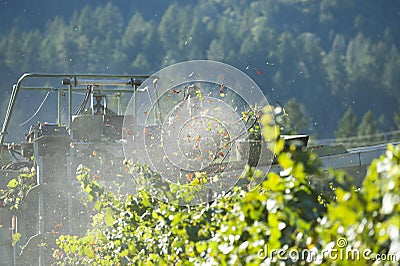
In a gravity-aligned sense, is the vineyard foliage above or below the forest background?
below

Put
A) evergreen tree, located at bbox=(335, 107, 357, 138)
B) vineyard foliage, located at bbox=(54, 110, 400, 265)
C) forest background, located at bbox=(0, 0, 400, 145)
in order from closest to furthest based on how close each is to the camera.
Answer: vineyard foliage, located at bbox=(54, 110, 400, 265) → evergreen tree, located at bbox=(335, 107, 357, 138) → forest background, located at bbox=(0, 0, 400, 145)

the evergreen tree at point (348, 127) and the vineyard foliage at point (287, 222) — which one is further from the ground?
the evergreen tree at point (348, 127)

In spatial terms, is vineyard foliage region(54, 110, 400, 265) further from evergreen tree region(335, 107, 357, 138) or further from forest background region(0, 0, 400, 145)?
evergreen tree region(335, 107, 357, 138)

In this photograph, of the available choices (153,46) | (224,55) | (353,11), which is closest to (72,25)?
(153,46)

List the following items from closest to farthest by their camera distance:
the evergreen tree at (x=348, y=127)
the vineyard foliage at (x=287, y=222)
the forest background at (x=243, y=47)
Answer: the vineyard foliage at (x=287, y=222), the evergreen tree at (x=348, y=127), the forest background at (x=243, y=47)

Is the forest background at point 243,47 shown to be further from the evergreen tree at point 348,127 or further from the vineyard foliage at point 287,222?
the vineyard foliage at point 287,222

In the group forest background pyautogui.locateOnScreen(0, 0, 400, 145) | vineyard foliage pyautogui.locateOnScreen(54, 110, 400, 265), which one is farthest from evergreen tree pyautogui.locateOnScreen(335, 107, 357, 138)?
vineyard foliage pyautogui.locateOnScreen(54, 110, 400, 265)

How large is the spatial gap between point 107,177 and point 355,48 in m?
92.7

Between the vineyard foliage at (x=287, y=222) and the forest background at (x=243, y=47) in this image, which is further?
the forest background at (x=243, y=47)

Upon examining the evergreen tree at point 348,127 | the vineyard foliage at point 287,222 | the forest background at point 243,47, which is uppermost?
the forest background at point 243,47

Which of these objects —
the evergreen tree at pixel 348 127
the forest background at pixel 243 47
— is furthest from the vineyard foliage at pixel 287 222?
the evergreen tree at pixel 348 127

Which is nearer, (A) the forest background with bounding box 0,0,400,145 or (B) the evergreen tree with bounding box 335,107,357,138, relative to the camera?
(B) the evergreen tree with bounding box 335,107,357,138

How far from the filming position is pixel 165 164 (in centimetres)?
512

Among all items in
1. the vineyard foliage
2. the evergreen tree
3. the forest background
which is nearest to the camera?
the vineyard foliage
